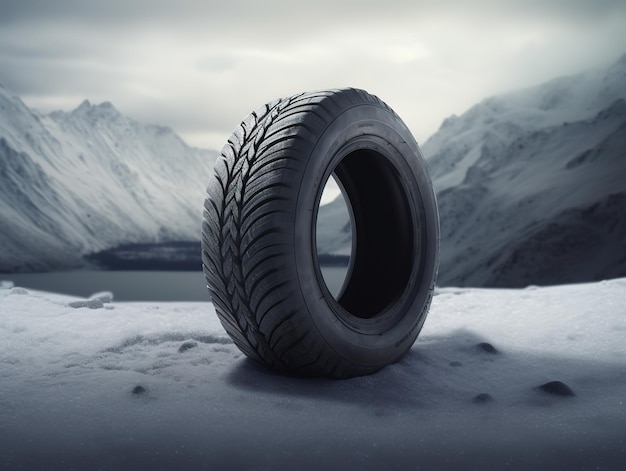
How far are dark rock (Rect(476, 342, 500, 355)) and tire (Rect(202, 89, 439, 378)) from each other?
46cm

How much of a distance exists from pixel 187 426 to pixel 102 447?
1.06ft

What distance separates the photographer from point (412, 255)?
371 cm

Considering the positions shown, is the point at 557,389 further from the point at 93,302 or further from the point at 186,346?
the point at 93,302

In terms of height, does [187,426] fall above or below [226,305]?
below

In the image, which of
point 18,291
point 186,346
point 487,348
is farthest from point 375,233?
point 18,291

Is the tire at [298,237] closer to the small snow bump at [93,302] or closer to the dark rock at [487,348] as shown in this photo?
the dark rock at [487,348]

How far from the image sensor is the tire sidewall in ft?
9.57

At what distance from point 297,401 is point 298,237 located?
734 mm

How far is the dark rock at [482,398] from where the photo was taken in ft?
9.29

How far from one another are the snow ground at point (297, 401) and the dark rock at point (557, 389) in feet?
0.11

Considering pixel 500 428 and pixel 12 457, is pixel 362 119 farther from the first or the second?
pixel 12 457

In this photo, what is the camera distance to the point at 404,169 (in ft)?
11.9

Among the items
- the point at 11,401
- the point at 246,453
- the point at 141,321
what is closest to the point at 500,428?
the point at 246,453

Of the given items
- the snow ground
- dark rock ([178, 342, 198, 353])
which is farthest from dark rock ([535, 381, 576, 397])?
dark rock ([178, 342, 198, 353])
